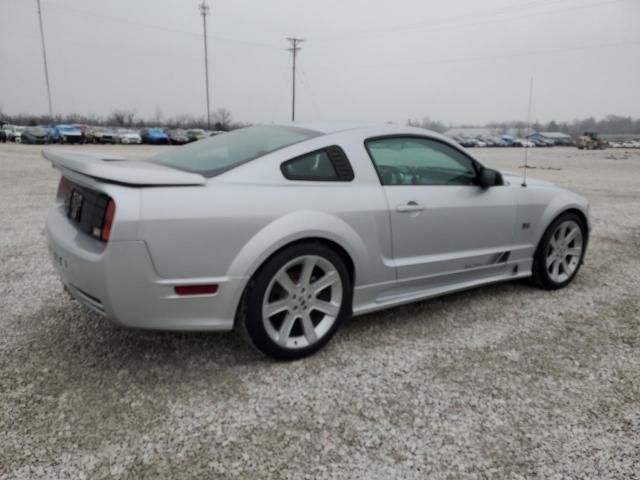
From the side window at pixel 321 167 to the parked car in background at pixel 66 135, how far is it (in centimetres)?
3713

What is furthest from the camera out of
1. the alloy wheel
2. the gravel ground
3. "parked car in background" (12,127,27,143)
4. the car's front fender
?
"parked car in background" (12,127,27,143)

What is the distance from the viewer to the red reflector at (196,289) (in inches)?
97.3

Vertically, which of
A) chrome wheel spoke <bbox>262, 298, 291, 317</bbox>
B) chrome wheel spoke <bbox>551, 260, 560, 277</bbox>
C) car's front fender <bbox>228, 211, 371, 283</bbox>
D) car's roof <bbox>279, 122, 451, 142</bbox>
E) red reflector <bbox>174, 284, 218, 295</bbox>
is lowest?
chrome wheel spoke <bbox>551, 260, 560, 277</bbox>

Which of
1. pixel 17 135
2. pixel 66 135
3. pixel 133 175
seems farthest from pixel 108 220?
pixel 17 135

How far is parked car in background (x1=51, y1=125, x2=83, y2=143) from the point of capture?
114 ft

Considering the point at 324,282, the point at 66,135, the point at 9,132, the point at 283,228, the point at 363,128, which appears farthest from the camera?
the point at 9,132

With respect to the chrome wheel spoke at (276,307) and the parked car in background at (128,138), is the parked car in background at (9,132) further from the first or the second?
the chrome wheel spoke at (276,307)

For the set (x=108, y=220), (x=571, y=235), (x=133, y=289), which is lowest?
(x=571, y=235)

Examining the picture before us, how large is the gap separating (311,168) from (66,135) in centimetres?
3726

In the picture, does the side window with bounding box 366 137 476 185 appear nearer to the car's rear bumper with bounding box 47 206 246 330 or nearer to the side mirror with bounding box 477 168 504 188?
the side mirror with bounding box 477 168 504 188

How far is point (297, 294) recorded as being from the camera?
2832 millimetres

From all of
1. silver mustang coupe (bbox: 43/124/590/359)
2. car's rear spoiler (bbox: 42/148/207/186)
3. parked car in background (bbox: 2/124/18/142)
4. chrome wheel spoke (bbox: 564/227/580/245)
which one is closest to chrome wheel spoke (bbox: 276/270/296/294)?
silver mustang coupe (bbox: 43/124/590/359)

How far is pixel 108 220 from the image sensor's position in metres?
2.35

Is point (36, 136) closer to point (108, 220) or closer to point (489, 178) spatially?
point (108, 220)
